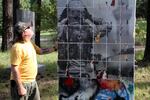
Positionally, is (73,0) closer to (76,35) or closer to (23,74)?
(76,35)

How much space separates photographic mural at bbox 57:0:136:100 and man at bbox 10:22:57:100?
0.76 m

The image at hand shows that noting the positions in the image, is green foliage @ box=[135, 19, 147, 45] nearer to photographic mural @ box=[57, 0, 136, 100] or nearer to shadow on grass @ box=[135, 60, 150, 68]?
shadow on grass @ box=[135, 60, 150, 68]

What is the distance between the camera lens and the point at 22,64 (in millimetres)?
6793

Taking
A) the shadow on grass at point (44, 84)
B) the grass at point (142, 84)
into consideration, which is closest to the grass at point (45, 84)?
the shadow on grass at point (44, 84)

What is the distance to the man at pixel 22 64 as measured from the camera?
6688mm

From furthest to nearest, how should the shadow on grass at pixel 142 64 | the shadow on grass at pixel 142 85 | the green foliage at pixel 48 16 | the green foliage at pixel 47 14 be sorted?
the green foliage at pixel 48 16 < the green foliage at pixel 47 14 < the shadow on grass at pixel 142 64 < the shadow on grass at pixel 142 85

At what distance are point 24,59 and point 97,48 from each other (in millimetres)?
1239

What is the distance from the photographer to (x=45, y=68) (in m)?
12.5

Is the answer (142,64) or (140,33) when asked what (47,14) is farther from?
(142,64)

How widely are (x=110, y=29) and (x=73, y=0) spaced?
750mm

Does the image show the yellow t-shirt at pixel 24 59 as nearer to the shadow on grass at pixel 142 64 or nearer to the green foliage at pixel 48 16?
the shadow on grass at pixel 142 64

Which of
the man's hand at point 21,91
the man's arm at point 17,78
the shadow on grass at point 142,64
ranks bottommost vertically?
the shadow on grass at point 142,64

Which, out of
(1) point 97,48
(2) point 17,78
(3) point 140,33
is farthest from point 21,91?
(3) point 140,33

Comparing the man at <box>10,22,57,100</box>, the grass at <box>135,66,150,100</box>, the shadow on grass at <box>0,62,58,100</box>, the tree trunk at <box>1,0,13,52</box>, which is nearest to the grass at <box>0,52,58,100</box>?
the shadow on grass at <box>0,62,58,100</box>
